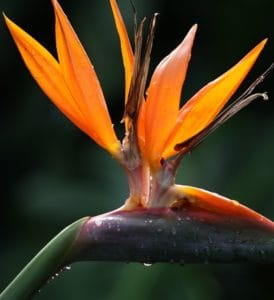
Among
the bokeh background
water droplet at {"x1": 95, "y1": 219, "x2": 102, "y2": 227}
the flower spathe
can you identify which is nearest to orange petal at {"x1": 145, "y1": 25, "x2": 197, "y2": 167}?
the flower spathe

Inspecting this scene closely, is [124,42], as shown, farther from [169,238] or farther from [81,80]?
[169,238]

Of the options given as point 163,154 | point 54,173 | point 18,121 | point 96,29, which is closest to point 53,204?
point 54,173

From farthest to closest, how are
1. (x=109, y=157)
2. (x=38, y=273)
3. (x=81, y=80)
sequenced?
1. (x=109, y=157)
2. (x=81, y=80)
3. (x=38, y=273)

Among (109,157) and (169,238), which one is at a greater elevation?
(169,238)

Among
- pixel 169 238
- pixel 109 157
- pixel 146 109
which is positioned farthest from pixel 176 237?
pixel 109 157

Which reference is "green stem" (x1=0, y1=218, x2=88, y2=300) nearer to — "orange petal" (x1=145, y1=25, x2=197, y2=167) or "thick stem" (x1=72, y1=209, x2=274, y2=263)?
"thick stem" (x1=72, y1=209, x2=274, y2=263)

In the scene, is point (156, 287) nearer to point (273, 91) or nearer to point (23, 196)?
point (23, 196)

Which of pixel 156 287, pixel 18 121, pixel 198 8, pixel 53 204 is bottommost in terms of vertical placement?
pixel 156 287

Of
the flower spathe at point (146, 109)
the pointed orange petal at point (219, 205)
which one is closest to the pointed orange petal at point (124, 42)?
the flower spathe at point (146, 109)
